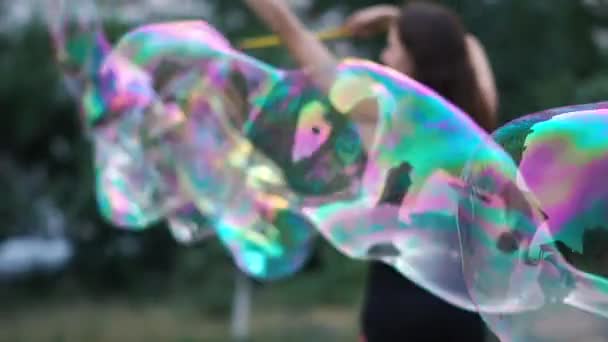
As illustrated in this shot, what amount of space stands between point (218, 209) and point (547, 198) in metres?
1.35

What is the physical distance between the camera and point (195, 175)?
3016 millimetres

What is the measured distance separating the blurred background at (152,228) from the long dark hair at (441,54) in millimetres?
3930

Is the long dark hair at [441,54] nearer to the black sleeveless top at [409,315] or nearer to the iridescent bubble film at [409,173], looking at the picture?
the iridescent bubble film at [409,173]

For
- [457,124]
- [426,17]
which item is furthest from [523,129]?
[426,17]

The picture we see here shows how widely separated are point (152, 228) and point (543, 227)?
6.69 metres

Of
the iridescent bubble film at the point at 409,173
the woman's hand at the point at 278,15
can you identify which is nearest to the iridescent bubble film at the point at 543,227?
A: the iridescent bubble film at the point at 409,173

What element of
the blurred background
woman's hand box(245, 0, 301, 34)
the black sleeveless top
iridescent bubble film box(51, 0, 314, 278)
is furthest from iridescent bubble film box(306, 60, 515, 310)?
the blurred background

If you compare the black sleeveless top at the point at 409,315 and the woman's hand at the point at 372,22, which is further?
the woman's hand at the point at 372,22

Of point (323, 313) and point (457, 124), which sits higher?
point (457, 124)

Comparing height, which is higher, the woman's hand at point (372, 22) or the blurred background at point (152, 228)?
the woman's hand at point (372, 22)

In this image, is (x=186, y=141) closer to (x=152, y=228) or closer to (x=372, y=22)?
(x=372, y=22)

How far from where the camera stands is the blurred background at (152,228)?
6703 millimetres

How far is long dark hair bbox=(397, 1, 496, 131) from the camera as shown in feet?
7.12

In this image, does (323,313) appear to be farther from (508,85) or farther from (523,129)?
(523,129)
